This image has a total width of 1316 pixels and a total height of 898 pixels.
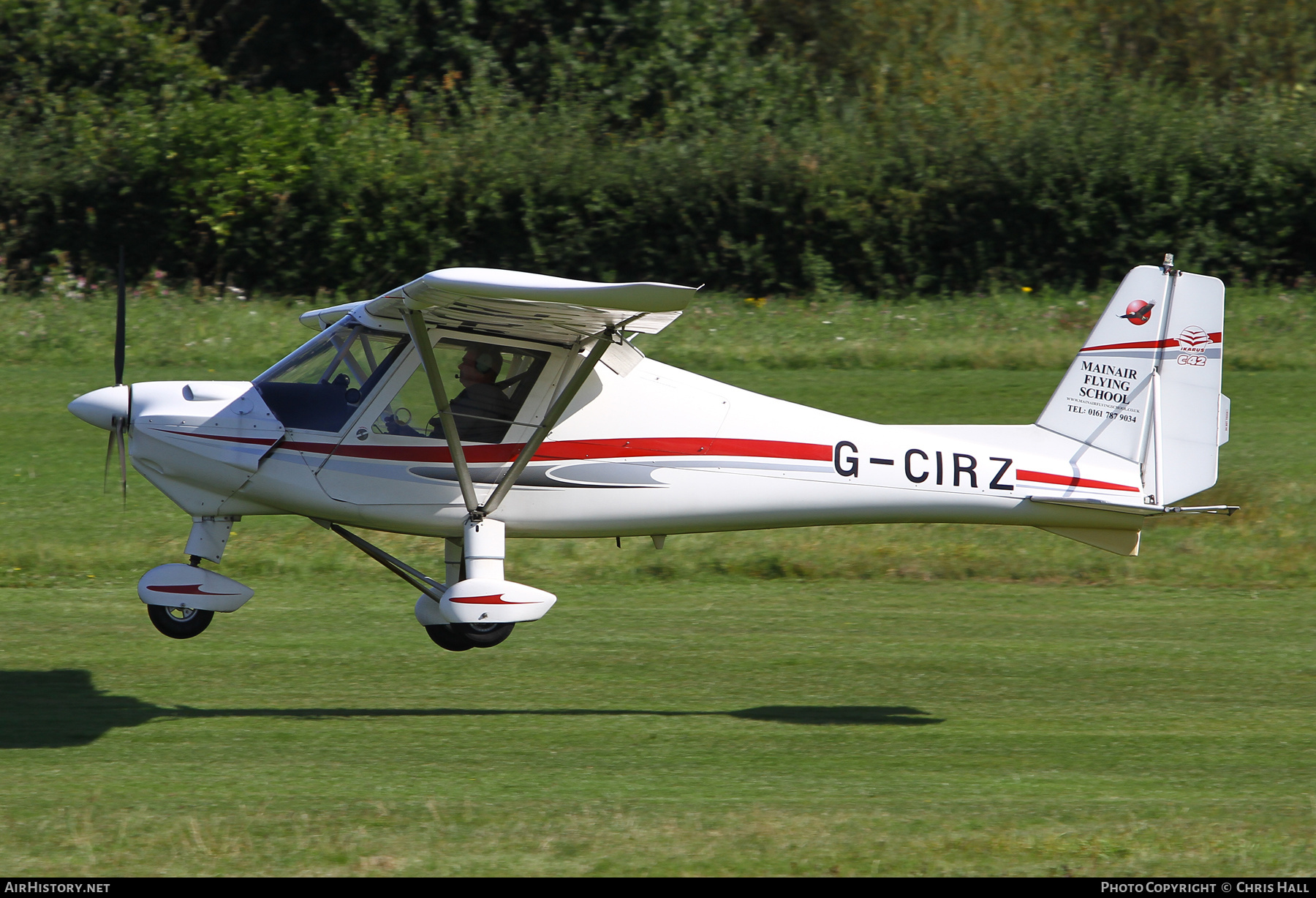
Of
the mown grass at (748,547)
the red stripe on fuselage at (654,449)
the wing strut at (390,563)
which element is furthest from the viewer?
the mown grass at (748,547)

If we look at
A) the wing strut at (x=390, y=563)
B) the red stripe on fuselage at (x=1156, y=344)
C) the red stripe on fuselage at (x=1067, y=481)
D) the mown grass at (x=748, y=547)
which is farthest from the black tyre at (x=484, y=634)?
the red stripe on fuselage at (x=1156, y=344)

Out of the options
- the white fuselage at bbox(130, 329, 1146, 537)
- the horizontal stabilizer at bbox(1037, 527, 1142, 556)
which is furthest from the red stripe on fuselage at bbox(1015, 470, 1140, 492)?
the horizontal stabilizer at bbox(1037, 527, 1142, 556)

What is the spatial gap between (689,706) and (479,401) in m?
2.68

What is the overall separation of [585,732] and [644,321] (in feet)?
9.14

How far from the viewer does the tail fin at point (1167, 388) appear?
8.93 metres

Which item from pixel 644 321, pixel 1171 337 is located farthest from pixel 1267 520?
pixel 644 321

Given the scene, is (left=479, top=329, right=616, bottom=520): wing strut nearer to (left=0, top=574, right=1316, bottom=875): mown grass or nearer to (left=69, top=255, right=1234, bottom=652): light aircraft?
(left=69, top=255, right=1234, bottom=652): light aircraft

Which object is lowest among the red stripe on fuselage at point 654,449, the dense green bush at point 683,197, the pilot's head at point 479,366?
the red stripe on fuselage at point 654,449

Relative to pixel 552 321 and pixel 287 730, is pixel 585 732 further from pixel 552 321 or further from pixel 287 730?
pixel 552 321

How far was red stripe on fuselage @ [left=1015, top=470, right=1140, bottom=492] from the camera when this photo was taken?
8945 mm

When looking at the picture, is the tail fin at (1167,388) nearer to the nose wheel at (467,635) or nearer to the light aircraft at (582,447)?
the light aircraft at (582,447)

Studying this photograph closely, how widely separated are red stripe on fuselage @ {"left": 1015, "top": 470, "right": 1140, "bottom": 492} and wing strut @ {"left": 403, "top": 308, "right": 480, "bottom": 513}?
3.67 metres

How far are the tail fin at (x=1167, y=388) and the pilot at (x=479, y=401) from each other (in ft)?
12.9

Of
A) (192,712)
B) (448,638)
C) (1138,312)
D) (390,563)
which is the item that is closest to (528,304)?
(390,563)
